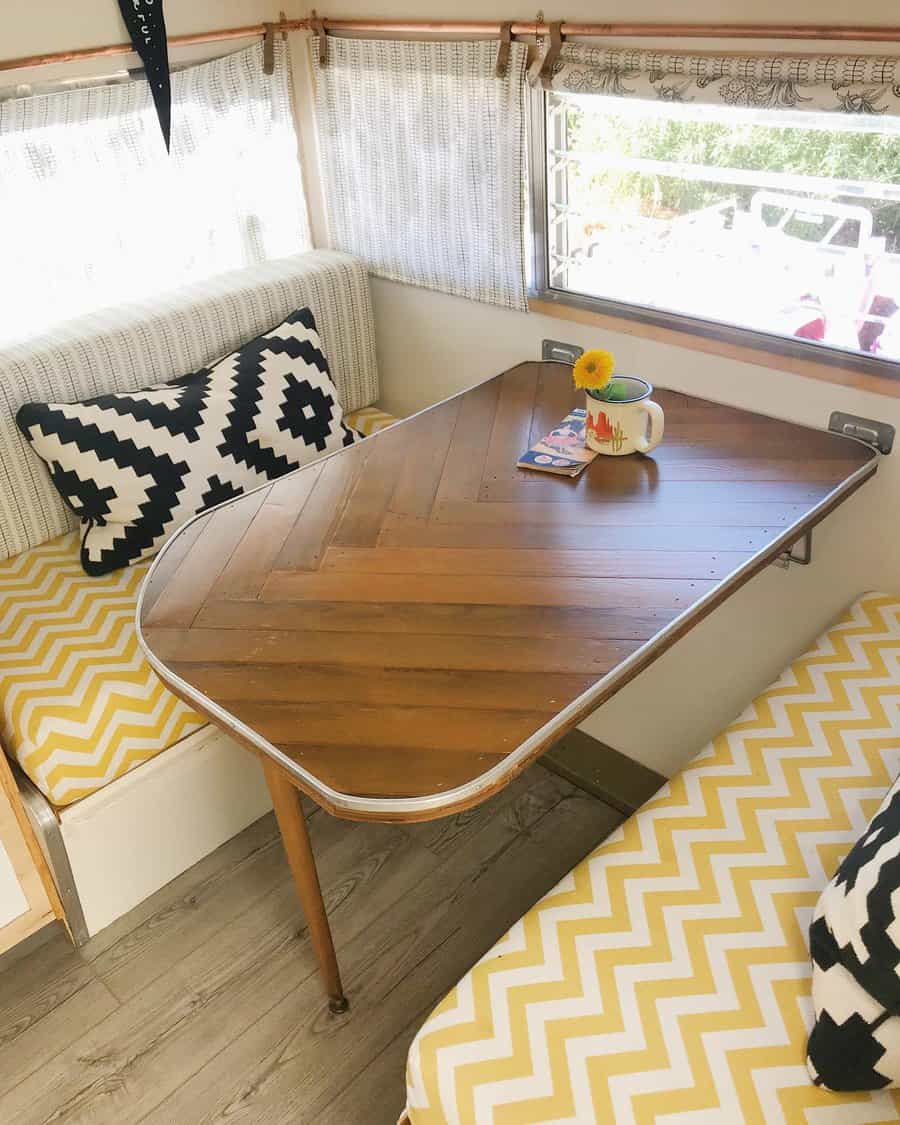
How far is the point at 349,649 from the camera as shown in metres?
1.39

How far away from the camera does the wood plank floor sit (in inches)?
66.0

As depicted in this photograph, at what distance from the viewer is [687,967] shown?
49.0 inches

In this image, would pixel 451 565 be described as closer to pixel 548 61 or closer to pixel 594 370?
pixel 594 370

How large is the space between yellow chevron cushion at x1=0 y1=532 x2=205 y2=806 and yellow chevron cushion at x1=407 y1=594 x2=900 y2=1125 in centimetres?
83

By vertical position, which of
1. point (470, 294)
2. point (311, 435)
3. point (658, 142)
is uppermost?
point (658, 142)

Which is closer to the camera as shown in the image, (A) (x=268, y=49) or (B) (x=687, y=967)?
(B) (x=687, y=967)

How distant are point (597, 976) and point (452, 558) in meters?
0.65

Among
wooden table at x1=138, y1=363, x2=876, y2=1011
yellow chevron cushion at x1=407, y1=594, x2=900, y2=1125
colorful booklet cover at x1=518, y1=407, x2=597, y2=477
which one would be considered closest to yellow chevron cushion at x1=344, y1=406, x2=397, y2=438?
wooden table at x1=138, y1=363, x2=876, y2=1011

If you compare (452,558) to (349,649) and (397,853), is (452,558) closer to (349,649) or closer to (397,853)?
(349,649)

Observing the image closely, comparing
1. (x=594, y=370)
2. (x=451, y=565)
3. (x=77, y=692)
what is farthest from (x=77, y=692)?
(x=594, y=370)

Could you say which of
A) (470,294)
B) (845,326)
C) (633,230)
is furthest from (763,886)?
(470,294)

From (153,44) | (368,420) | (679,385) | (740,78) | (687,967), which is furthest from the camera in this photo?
(368,420)

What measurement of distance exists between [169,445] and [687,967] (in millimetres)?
1440

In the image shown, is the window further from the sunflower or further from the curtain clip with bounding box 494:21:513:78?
the sunflower
